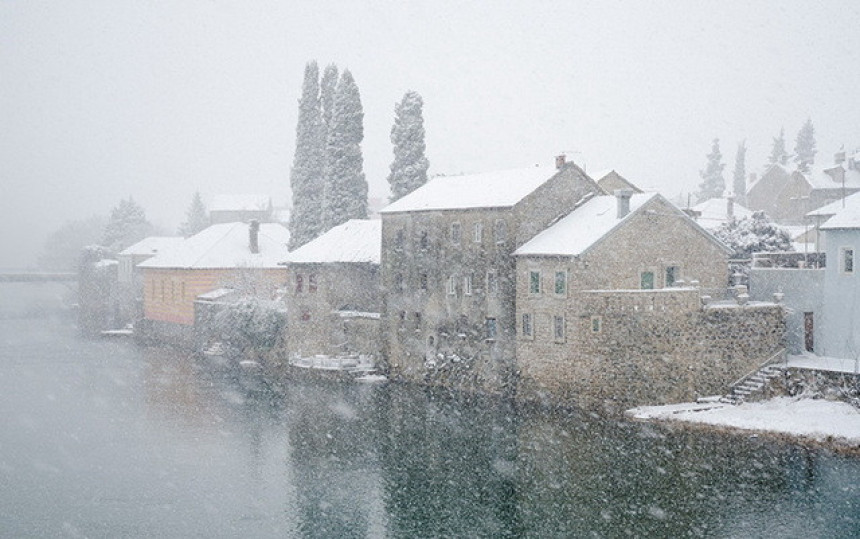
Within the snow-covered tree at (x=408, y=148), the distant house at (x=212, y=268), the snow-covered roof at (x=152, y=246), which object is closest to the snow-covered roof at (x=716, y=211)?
the snow-covered tree at (x=408, y=148)

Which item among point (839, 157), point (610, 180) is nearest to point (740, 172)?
point (839, 157)

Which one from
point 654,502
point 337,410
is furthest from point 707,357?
point 337,410

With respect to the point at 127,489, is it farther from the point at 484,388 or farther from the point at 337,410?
the point at 484,388

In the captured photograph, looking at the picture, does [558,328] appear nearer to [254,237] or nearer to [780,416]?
[780,416]

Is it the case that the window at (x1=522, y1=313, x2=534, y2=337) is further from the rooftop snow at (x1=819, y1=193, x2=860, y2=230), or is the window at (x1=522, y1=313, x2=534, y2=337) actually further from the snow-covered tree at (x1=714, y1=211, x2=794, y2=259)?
the snow-covered tree at (x1=714, y1=211, x2=794, y2=259)

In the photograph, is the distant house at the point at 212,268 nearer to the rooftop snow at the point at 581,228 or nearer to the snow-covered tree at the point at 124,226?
the rooftop snow at the point at 581,228

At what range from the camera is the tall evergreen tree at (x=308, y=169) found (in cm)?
6438

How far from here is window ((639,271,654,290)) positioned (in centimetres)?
3903

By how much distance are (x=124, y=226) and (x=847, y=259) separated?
96.3m

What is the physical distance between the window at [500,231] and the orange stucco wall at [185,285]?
27.9 metres

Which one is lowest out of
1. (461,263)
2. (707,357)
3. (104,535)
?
(104,535)

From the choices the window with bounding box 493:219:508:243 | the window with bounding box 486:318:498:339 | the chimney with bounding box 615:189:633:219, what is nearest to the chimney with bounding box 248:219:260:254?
the window with bounding box 486:318:498:339

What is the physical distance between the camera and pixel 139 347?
66.1 meters

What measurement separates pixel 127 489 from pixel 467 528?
37.0ft
